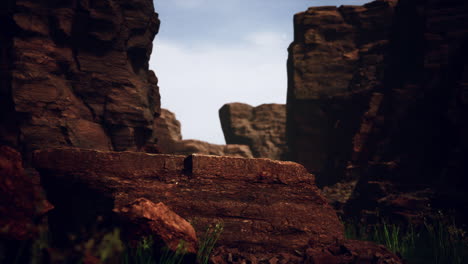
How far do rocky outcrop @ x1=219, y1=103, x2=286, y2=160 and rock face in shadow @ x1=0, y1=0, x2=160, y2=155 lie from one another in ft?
66.8

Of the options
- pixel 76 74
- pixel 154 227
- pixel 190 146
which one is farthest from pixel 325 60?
pixel 154 227

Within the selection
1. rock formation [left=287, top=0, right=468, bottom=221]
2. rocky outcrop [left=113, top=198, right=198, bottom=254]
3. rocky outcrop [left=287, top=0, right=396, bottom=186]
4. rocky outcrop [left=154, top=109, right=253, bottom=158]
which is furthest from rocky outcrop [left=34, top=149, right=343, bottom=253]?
rocky outcrop [left=154, top=109, right=253, bottom=158]

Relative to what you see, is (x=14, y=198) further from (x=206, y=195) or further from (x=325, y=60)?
(x=325, y=60)

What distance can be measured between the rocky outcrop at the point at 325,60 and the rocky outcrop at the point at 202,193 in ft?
59.5

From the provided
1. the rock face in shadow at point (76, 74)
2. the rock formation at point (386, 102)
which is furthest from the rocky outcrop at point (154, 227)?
the rock face in shadow at point (76, 74)

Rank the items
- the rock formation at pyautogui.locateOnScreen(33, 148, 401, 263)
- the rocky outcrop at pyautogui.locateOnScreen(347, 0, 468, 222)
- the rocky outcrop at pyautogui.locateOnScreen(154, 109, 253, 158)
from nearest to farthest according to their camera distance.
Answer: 1. the rock formation at pyautogui.locateOnScreen(33, 148, 401, 263)
2. the rocky outcrop at pyautogui.locateOnScreen(347, 0, 468, 222)
3. the rocky outcrop at pyautogui.locateOnScreen(154, 109, 253, 158)

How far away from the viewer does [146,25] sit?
15984mm

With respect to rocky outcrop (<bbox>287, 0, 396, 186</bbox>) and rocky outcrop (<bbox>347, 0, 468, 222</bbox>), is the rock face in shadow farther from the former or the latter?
rocky outcrop (<bbox>287, 0, 396, 186</bbox>)

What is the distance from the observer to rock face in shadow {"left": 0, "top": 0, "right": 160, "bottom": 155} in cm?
1249

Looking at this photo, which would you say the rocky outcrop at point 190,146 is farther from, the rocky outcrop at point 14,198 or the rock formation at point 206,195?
the rocky outcrop at point 14,198

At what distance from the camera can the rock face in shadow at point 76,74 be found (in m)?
12.5

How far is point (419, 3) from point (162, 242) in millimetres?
15835

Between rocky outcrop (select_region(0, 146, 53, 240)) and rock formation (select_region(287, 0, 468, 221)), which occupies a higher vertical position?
rock formation (select_region(287, 0, 468, 221))

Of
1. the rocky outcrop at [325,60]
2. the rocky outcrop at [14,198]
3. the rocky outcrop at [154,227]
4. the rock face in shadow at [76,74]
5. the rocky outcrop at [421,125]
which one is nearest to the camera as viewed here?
the rocky outcrop at [14,198]
